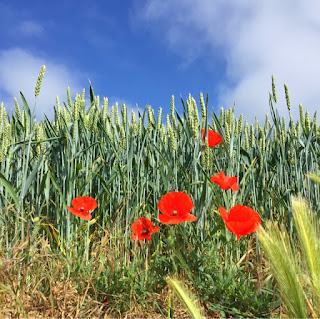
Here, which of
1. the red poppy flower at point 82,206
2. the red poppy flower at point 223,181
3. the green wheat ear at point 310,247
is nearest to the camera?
the green wheat ear at point 310,247

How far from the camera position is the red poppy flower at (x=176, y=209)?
4.86 ft

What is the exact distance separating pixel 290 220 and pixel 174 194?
2.57 feet

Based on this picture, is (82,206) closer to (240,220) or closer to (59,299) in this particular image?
(59,299)

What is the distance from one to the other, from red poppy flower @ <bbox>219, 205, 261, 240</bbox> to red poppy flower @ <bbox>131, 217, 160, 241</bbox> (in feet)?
1.14

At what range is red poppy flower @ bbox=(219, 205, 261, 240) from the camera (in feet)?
4.84

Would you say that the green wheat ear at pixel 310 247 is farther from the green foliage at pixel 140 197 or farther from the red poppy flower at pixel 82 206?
the red poppy flower at pixel 82 206

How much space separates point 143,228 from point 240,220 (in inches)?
18.4

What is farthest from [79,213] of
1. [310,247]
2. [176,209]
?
[310,247]

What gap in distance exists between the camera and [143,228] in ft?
5.54

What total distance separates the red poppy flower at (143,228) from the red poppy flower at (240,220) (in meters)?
0.35

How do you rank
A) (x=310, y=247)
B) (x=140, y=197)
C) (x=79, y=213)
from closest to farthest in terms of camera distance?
(x=310, y=247), (x=79, y=213), (x=140, y=197)

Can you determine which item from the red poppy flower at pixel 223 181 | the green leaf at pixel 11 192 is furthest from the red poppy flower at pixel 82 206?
the red poppy flower at pixel 223 181

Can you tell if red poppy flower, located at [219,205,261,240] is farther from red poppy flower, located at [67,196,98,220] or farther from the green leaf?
the green leaf

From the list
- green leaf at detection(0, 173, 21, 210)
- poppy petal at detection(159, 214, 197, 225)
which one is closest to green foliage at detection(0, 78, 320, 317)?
green leaf at detection(0, 173, 21, 210)
